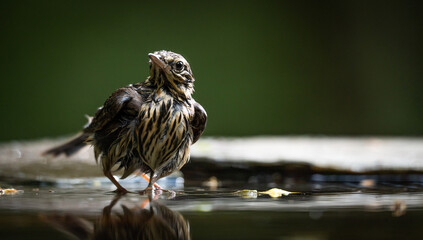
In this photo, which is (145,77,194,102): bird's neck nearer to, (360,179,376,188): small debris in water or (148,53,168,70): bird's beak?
(148,53,168,70): bird's beak

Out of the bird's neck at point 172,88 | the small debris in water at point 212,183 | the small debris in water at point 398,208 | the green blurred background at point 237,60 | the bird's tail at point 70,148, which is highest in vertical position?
the green blurred background at point 237,60

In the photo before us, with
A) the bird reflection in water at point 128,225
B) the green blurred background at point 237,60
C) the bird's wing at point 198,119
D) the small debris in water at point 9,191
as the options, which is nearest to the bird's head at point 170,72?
the bird's wing at point 198,119

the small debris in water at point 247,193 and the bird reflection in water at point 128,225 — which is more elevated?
the small debris in water at point 247,193

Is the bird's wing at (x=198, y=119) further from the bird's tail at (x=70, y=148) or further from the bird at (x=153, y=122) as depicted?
the bird's tail at (x=70, y=148)

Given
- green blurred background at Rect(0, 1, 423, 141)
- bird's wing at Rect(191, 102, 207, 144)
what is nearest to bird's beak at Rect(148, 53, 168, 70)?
bird's wing at Rect(191, 102, 207, 144)

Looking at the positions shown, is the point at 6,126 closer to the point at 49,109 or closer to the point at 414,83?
the point at 49,109

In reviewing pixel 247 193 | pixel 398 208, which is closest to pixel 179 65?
pixel 247 193

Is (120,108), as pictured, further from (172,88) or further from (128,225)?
(128,225)
